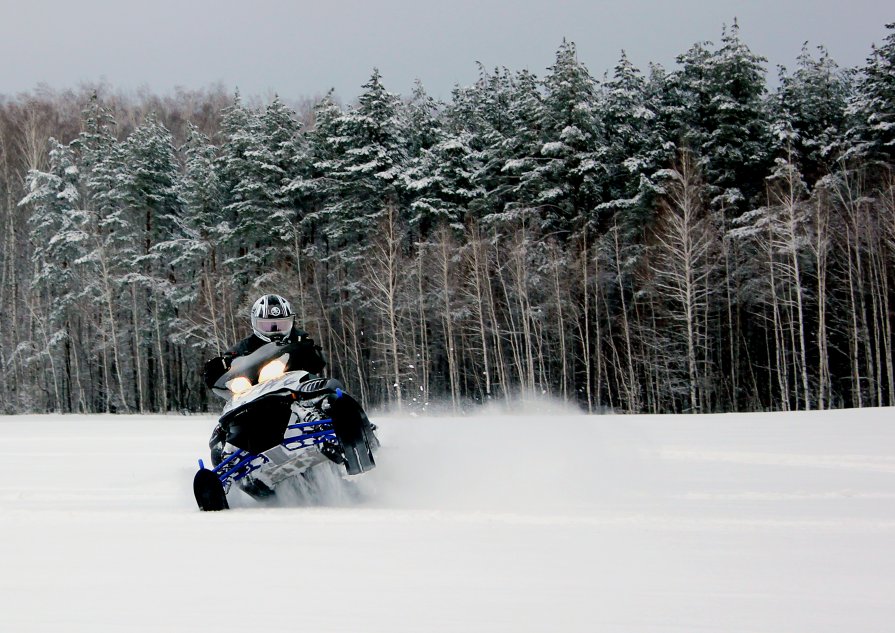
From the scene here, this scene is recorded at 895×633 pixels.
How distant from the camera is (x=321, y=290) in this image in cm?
3944

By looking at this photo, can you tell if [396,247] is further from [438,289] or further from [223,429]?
[223,429]

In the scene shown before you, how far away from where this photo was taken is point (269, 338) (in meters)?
7.61

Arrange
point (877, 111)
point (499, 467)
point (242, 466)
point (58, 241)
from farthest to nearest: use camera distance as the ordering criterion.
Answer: point (58, 241) < point (877, 111) < point (499, 467) < point (242, 466)

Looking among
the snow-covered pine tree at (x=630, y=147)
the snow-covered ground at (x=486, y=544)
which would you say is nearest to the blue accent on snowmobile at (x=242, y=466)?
the snow-covered ground at (x=486, y=544)

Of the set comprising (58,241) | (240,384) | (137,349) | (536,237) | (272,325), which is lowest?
(240,384)

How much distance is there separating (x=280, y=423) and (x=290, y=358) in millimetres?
612

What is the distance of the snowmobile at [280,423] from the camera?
23.2 feet

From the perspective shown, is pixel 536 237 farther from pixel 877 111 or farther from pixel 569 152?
pixel 877 111

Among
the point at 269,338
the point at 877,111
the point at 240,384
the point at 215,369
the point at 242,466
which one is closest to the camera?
the point at 240,384

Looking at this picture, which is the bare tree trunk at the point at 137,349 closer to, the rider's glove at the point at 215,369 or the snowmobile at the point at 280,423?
the rider's glove at the point at 215,369

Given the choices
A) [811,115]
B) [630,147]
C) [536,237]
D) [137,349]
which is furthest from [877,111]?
[137,349]

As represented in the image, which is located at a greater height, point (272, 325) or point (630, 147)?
point (630, 147)

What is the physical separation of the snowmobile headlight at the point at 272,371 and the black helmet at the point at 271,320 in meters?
0.47

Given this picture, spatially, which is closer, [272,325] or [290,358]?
[290,358]
